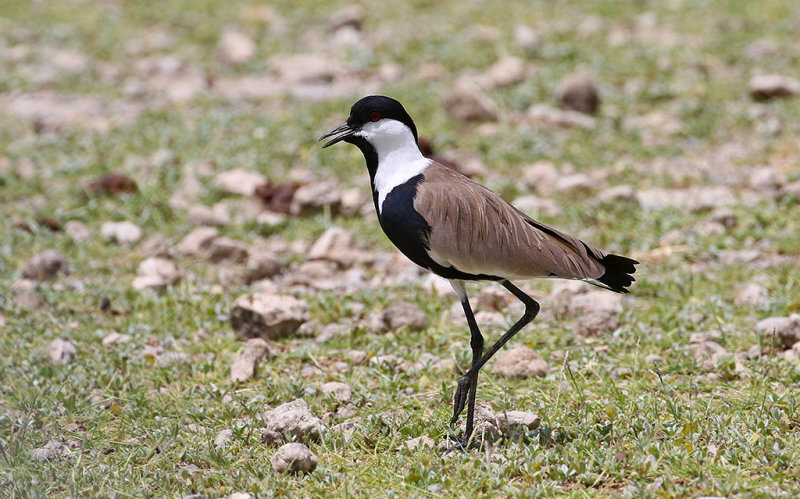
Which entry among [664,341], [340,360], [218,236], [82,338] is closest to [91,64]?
[218,236]

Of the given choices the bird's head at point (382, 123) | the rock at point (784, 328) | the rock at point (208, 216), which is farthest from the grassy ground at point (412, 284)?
the bird's head at point (382, 123)

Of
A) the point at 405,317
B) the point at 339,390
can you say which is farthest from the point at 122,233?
the point at 339,390

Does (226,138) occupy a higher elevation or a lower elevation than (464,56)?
lower

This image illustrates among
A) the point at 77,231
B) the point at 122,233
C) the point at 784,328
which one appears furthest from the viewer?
the point at 77,231

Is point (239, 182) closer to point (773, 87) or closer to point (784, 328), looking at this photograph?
point (784, 328)

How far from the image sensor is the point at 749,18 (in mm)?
10344

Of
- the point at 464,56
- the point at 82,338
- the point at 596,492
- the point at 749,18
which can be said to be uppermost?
the point at 749,18

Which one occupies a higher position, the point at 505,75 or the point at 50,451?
the point at 505,75

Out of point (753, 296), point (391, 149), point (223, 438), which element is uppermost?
point (391, 149)

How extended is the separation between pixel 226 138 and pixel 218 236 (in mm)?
1997

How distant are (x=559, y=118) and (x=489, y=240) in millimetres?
4673

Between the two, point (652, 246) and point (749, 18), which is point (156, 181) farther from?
point (749, 18)

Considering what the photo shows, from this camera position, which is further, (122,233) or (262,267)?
(122,233)

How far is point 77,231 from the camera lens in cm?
709
